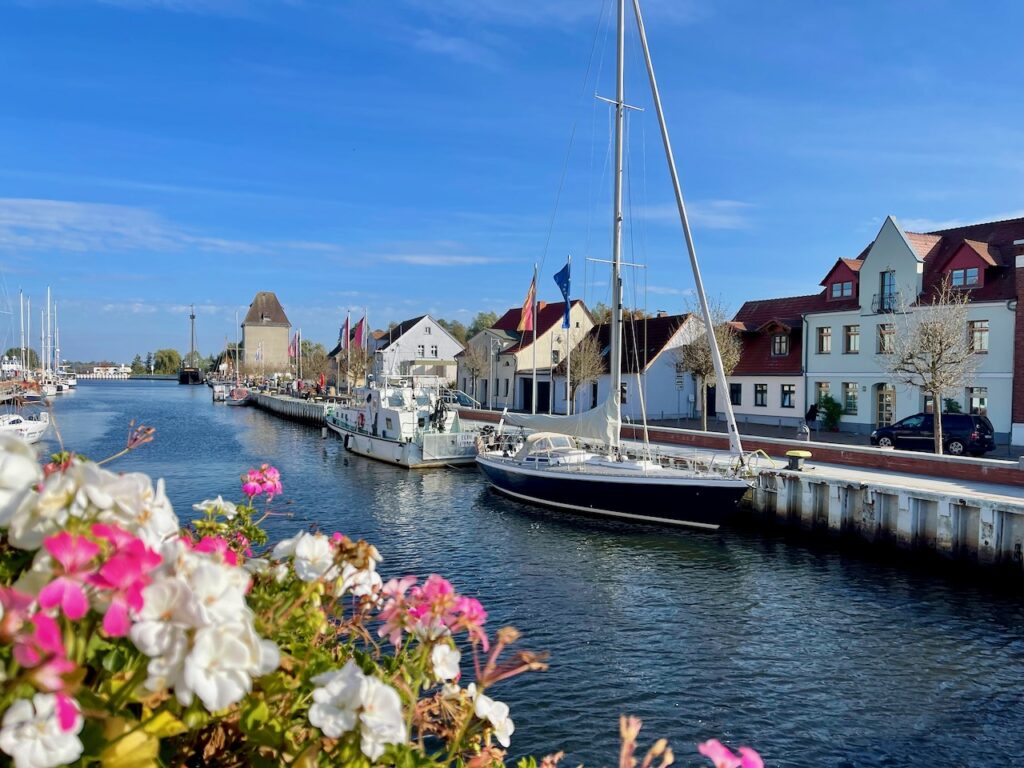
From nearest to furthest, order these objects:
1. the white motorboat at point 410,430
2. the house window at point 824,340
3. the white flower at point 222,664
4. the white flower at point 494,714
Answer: the white flower at point 222,664 < the white flower at point 494,714 < the white motorboat at point 410,430 < the house window at point 824,340

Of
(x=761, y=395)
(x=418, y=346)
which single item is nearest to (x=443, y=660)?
(x=761, y=395)

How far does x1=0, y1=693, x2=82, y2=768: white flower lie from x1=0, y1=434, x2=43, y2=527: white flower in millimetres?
436

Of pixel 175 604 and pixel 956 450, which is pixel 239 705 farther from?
pixel 956 450

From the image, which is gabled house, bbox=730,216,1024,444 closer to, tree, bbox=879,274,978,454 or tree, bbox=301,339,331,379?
tree, bbox=879,274,978,454

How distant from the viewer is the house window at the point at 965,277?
3309 cm

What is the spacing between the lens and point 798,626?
13.9 m

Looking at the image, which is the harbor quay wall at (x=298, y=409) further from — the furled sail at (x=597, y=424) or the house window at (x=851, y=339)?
the house window at (x=851, y=339)

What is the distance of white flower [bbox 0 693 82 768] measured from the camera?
1605 millimetres

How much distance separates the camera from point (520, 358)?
60656mm

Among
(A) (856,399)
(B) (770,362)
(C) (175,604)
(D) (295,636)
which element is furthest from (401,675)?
(B) (770,362)

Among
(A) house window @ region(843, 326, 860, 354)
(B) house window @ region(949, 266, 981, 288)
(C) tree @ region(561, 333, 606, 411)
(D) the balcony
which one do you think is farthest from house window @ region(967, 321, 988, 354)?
(C) tree @ region(561, 333, 606, 411)

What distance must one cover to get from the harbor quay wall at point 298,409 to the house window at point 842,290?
37.0 meters

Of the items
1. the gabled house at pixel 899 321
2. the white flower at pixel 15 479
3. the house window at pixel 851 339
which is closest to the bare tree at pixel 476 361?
the gabled house at pixel 899 321

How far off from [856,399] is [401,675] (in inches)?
1574
